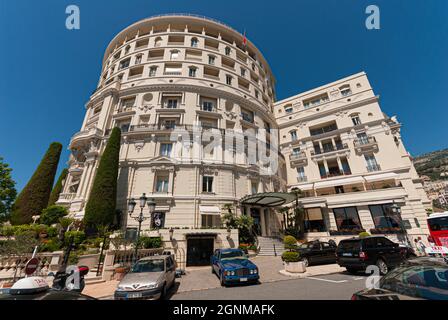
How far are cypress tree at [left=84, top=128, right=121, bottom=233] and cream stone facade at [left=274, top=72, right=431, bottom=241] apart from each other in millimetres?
21649

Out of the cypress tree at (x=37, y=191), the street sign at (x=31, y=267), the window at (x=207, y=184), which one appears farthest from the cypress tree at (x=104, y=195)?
the street sign at (x=31, y=267)

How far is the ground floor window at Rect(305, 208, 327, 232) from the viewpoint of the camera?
893 inches

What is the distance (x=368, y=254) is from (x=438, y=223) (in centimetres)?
1157

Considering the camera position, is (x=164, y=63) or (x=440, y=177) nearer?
(x=164, y=63)

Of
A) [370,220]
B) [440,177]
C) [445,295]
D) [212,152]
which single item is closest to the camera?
[445,295]

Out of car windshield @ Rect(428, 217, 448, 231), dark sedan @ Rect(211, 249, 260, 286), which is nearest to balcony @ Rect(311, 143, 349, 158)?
car windshield @ Rect(428, 217, 448, 231)

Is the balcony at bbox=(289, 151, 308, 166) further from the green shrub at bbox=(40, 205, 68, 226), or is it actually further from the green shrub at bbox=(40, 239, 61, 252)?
the green shrub at bbox=(40, 205, 68, 226)

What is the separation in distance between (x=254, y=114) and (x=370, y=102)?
17.3 meters

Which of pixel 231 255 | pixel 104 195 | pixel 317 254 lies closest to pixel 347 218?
pixel 317 254

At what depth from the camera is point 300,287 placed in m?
7.69

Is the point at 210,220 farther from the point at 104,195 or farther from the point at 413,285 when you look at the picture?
the point at 413,285

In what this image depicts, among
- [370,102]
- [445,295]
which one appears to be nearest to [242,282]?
[445,295]

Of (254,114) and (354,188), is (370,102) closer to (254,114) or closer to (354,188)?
(354,188)
